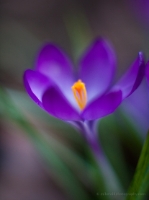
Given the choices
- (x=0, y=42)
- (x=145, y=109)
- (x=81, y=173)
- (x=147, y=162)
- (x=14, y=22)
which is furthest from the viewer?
(x=14, y=22)

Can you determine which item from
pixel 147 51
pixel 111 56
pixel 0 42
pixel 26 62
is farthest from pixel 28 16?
pixel 111 56

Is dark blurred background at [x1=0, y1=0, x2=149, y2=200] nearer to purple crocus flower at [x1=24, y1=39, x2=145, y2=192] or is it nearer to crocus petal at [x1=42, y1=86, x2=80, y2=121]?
purple crocus flower at [x1=24, y1=39, x2=145, y2=192]

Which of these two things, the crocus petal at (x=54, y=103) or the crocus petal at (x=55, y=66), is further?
the crocus petal at (x=55, y=66)

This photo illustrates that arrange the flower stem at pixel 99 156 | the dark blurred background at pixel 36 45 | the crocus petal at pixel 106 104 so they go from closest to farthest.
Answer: the crocus petal at pixel 106 104 → the flower stem at pixel 99 156 → the dark blurred background at pixel 36 45

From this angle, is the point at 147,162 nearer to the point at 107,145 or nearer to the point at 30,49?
the point at 107,145

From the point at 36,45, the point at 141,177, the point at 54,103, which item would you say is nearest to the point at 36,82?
the point at 54,103

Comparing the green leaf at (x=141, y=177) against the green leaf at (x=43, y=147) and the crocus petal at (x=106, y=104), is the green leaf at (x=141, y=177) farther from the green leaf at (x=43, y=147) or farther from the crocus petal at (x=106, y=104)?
the green leaf at (x=43, y=147)

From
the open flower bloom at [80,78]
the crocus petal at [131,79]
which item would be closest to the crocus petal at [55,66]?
the open flower bloom at [80,78]
